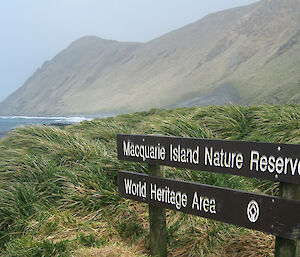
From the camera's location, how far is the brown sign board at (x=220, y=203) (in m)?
2.41

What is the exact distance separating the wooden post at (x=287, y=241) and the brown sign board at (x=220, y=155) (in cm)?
8

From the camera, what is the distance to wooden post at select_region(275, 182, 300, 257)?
7.88ft

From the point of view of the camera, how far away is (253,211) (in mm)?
2535

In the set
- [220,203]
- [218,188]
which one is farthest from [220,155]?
[220,203]

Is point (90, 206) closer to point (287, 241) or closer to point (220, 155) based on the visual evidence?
point (220, 155)

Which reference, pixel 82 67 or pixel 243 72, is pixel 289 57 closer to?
pixel 243 72

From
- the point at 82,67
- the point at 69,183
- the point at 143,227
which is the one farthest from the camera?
the point at 82,67

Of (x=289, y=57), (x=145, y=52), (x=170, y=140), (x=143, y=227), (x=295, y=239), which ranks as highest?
(x=145, y=52)

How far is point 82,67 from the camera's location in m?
157

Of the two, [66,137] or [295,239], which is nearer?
[295,239]

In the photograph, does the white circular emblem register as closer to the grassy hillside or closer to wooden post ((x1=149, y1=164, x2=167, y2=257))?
the grassy hillside

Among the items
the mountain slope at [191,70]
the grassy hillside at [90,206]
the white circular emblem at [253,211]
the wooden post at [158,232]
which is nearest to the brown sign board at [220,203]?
the white circular emblem at [253,211]

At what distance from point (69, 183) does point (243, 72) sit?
264 ft

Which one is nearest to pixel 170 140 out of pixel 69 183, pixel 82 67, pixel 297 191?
pixel 297 191
